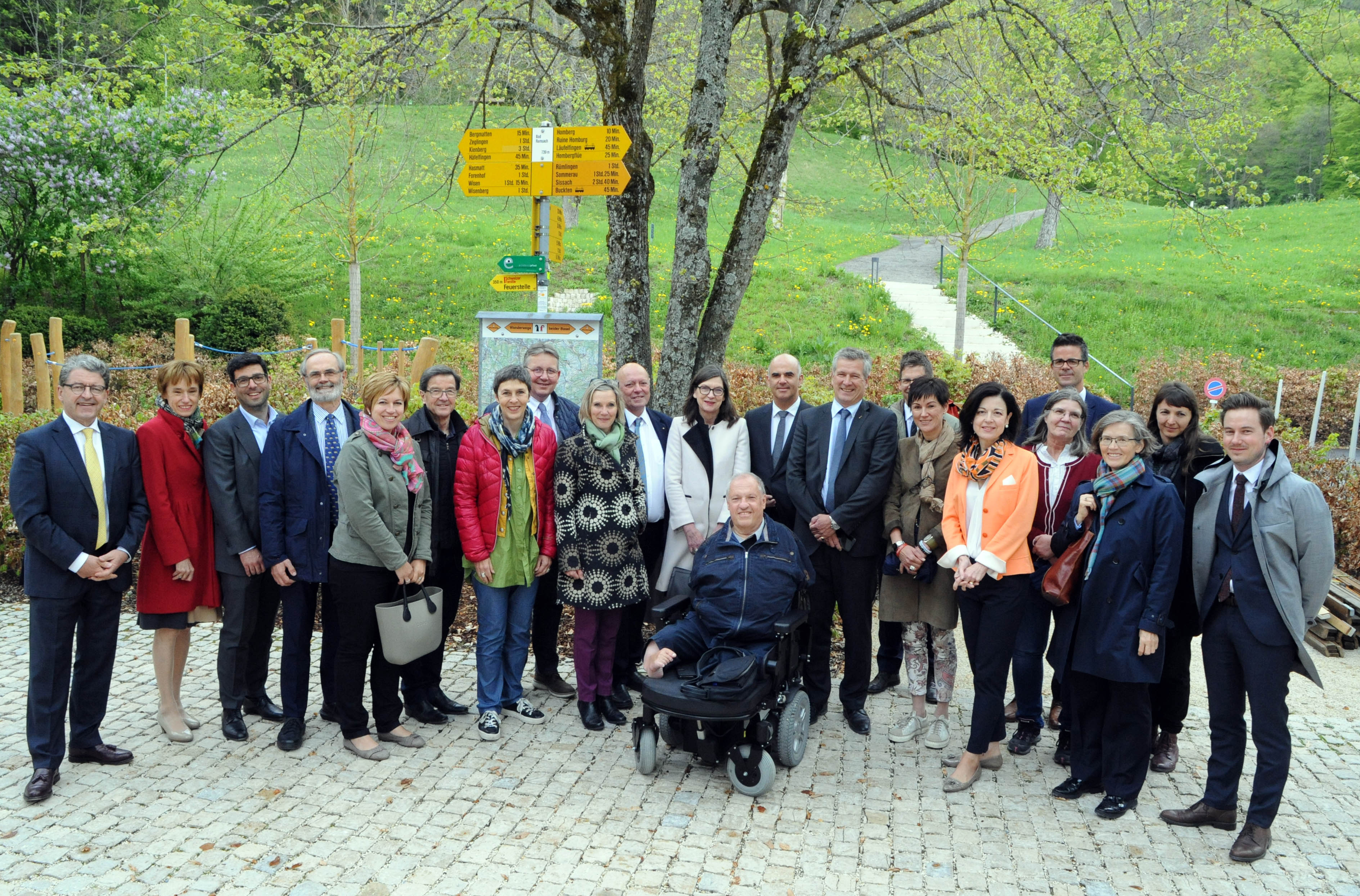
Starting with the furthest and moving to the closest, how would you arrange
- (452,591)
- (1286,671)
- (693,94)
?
(693,94) < (452,591) < (1286,671)

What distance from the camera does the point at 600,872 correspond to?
4.02 meters

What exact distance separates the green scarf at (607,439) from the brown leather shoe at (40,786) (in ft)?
10.3

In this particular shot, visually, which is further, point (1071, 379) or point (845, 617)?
point (1071, 379)

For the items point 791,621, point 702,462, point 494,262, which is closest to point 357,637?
point 702,462

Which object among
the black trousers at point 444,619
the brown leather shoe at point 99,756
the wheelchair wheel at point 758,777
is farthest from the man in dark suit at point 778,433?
the brown leather shoe at point 99,756

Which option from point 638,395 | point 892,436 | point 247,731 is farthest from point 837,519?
point 247,731

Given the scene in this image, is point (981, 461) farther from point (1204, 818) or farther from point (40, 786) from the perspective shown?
point (40, 786)

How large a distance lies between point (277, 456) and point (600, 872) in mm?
2770

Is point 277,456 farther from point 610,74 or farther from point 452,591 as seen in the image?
point 610,74

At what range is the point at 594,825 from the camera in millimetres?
4430

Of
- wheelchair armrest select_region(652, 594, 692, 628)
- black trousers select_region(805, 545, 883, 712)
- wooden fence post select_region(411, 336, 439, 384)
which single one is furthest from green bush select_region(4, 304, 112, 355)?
black trousers select_region(805, 545, 883, 712)

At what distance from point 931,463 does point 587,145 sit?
335cm

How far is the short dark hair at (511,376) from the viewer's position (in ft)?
17.2

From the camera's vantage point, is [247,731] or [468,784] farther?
[247,731]
